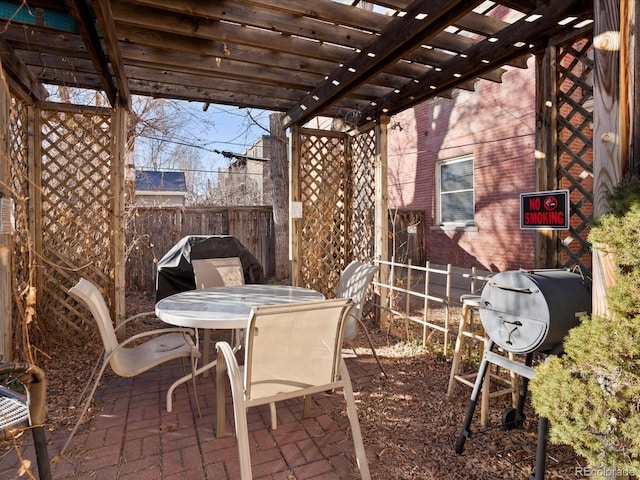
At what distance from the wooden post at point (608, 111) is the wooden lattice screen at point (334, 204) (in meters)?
3.18

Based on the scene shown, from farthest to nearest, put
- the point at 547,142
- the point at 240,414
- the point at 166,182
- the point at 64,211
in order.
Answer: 1. the point at 166,182
2. the point at 64,211
3. the point at 547,142
4. the point at 240,414

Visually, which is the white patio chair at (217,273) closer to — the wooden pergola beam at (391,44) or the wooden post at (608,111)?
the wooden pergola beam at (391,44)

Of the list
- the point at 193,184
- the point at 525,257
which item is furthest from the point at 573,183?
the point at 193,184

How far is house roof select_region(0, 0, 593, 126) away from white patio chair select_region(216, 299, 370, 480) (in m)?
1.94

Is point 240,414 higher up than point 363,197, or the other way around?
point 363,197

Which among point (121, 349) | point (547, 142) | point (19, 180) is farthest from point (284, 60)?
point (121, 349)

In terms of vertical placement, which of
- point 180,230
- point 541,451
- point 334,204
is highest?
point 334,204

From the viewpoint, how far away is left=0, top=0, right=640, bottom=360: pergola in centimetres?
142

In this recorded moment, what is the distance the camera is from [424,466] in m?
1.92

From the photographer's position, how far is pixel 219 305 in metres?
2.48

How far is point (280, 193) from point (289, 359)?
578 centimetres

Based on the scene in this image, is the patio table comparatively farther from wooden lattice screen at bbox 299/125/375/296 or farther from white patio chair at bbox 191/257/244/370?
wooden lattice screen at bbox 299/125/375/296

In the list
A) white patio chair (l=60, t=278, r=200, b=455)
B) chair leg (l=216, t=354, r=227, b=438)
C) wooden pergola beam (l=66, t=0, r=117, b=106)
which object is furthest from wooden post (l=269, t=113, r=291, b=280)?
chair leg (l=216, t=354, r=227, b=438)

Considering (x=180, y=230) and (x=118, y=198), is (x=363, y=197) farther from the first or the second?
(x=180, y=230)
